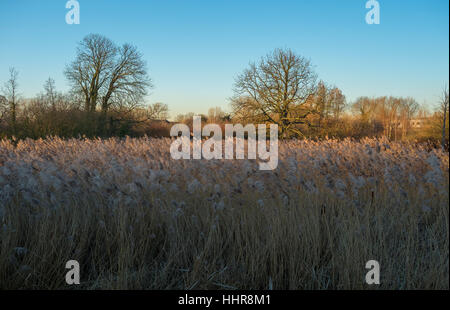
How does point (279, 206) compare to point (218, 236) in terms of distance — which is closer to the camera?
point (218, 236)

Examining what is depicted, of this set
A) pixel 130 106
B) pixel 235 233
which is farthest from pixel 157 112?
pixel 235 233

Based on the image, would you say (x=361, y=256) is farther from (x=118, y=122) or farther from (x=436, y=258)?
(x=118, y=122)

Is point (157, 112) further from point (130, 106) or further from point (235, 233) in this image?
point (235, 233)

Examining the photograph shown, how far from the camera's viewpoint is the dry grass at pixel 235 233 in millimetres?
2475

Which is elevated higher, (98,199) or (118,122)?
(118,122)

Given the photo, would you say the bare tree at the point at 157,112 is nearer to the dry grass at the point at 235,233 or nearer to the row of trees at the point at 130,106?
the row of trees at the point at 130,106

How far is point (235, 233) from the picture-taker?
2977mm

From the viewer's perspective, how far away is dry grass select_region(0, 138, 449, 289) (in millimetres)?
2475

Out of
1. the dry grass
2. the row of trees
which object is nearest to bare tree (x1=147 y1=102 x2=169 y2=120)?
the row of trees

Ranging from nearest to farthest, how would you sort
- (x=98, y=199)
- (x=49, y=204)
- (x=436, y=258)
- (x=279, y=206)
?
(x=436, y=258), (x=279, y=206), (x=49, y=204), (x=98, y=199)
